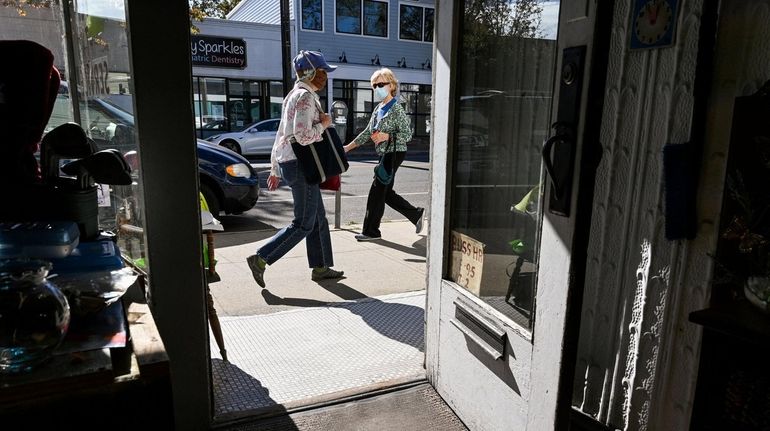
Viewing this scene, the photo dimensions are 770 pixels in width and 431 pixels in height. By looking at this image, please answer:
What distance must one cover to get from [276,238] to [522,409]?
2.76m

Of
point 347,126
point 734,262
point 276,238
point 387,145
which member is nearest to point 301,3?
point 347,126

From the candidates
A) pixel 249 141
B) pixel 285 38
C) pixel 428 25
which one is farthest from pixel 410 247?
pixel 428 25

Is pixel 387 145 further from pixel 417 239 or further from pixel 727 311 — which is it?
pixel 727 311

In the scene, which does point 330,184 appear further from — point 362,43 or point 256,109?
point 362,43

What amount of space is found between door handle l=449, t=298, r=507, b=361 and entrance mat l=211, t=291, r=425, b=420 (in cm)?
63

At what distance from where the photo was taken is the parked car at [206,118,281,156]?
1659cm

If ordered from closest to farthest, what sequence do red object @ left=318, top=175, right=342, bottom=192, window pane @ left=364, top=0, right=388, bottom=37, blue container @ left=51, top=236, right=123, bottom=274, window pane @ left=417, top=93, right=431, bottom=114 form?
blue container @ left=51, top=236, right=123, bottom=274 < red object @ left=318, top=175, right=342, bottom=192 < window pane @ left=364, top=0, right=388, bottom=37 < window pane @ left=417, top=93, right=431, bottom=114

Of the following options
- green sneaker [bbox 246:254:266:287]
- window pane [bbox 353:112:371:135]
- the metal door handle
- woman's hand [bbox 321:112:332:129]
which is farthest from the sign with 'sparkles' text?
the metal door handle

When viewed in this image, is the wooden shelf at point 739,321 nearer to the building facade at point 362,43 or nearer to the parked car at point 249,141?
the parked car at point 249,141

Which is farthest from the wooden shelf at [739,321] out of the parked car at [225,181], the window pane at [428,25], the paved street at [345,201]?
the window pane at [428,25]

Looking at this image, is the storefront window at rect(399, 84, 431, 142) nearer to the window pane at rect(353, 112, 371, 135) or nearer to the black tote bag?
the window pane at rect(353, 112, 371, 135)

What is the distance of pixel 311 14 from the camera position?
20344mm

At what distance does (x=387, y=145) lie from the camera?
583cm

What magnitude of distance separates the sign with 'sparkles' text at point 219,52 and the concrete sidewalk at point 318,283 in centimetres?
1478
